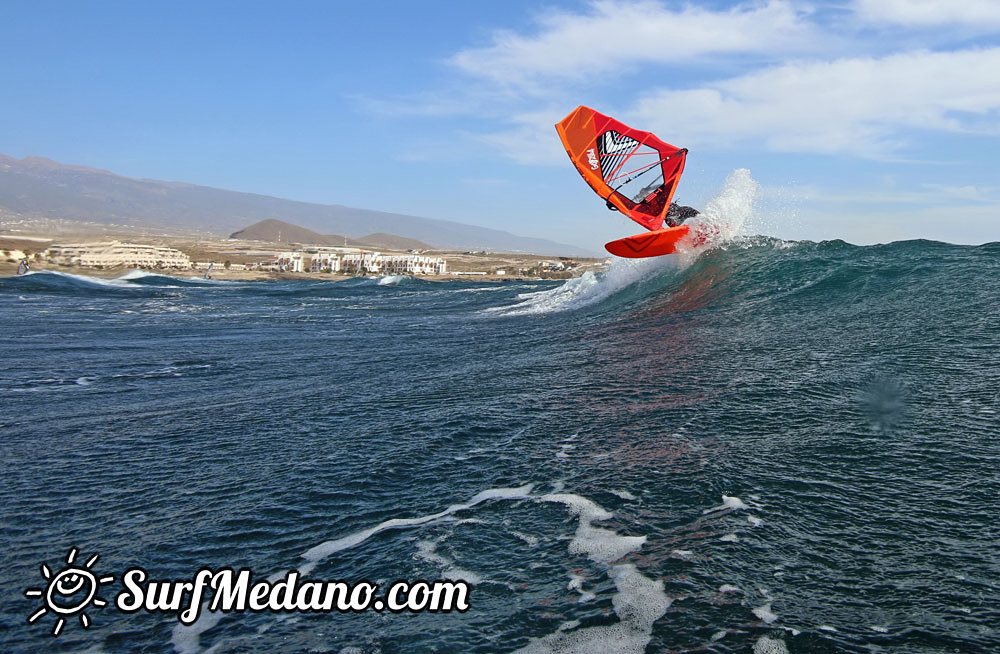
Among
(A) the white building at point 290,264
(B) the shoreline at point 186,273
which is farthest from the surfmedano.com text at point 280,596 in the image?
(A) the white building at point 290,264

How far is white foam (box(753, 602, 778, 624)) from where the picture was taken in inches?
158

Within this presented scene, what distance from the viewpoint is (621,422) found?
7980mm

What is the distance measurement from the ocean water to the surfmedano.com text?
0.10 m

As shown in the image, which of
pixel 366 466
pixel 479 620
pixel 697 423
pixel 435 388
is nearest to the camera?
pixel 479 620

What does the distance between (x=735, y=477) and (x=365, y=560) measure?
3.36m

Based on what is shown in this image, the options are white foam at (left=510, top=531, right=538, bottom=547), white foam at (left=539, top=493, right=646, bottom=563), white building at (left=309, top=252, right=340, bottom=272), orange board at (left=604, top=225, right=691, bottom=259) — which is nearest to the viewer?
white foam at (left=539, top=493, right=646, bottom=563)

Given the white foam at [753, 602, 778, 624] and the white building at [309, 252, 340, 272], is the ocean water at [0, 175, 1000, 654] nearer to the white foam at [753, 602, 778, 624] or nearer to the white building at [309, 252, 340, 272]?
the white foam at [753, 602, 778, 624]

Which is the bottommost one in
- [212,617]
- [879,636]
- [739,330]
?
[212,617]

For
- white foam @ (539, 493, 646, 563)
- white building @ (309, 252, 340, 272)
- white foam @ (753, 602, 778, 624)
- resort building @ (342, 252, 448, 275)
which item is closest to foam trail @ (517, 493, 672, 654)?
white foam @ (539, 493, 646, 563)

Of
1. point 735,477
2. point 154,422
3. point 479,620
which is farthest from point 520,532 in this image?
point 154,422

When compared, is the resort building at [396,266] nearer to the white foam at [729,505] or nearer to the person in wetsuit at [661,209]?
the person in wetsuit at [661,209]

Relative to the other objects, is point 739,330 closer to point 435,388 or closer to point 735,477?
point 435,388

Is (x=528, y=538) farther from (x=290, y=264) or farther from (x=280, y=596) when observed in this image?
(x=290, y=264)

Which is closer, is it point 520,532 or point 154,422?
point 520,532
